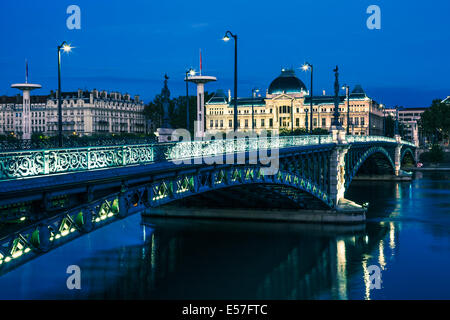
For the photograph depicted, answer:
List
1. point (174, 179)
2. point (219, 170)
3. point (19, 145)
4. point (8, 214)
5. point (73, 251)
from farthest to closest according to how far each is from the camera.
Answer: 1. point (73, 251)
2. point (219, 170)
3. point (174, 179)
4. point (19, 145)
5. point (8, 214)

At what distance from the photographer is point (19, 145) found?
1656 cm

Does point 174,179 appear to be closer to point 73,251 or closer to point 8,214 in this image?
Result: point 8,214

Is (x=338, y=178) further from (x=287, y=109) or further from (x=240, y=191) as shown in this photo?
(x=287, y=109)

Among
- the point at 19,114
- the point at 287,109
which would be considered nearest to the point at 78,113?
the point at 19,114

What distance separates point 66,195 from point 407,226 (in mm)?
32549

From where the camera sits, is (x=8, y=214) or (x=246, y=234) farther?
(x=246, y=234)

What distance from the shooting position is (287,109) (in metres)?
160

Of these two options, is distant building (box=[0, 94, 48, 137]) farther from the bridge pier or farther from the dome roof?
the bridge pier

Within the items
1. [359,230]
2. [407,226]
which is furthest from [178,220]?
[407,226]

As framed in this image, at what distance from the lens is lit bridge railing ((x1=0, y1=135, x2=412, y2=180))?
12344 mm

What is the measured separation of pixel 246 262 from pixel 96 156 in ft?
58.1

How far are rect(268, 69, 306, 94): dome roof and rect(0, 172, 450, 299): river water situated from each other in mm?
117522

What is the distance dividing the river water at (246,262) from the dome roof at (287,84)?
386 ft

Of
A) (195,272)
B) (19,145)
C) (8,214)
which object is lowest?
(195,272)
